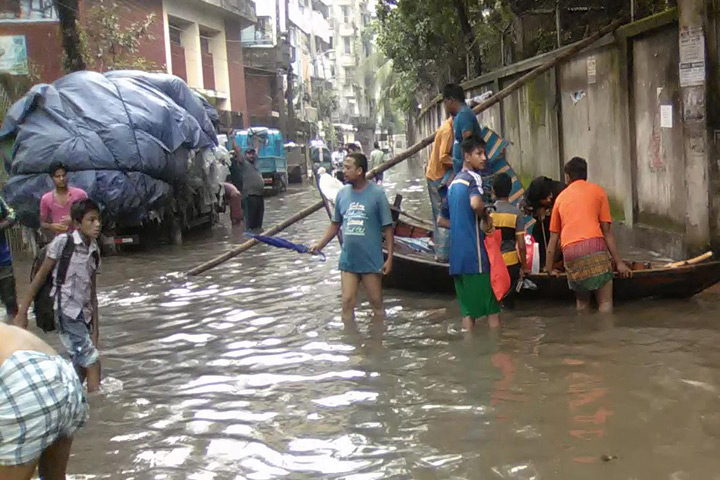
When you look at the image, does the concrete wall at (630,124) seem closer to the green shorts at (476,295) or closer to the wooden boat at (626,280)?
the wooden boat at (626,280)

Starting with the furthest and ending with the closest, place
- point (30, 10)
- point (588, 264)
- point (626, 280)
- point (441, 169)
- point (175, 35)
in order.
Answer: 1. point (175, 35)
2. point (30, 10)
3. point (441, 169)
4. point (626, 280)
5. point (588, 264)

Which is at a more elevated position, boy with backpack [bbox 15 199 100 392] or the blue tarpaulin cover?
the blue tarpaulin cover

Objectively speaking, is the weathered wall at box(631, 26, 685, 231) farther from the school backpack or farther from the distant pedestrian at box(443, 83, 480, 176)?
the school backpack

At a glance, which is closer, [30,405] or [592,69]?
[30,405]

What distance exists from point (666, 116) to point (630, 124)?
1097 mm

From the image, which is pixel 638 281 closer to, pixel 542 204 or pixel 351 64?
pixel 542 204

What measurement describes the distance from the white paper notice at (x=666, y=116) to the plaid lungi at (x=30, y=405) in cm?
806

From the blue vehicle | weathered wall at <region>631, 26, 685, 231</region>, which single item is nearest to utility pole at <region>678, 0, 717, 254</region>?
weathered wall at <region>631, 26, 685, 231</region>

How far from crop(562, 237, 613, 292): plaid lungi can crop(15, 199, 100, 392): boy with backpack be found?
3.93m

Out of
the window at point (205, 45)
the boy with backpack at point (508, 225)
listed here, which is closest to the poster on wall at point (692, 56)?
the boy with backpack at point (508, 225)

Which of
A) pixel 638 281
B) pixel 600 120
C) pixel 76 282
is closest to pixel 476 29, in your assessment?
pixel 600 120

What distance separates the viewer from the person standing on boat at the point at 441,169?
27.5ft

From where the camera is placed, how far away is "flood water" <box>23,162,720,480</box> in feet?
14.5

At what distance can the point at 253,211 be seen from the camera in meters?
15.4
